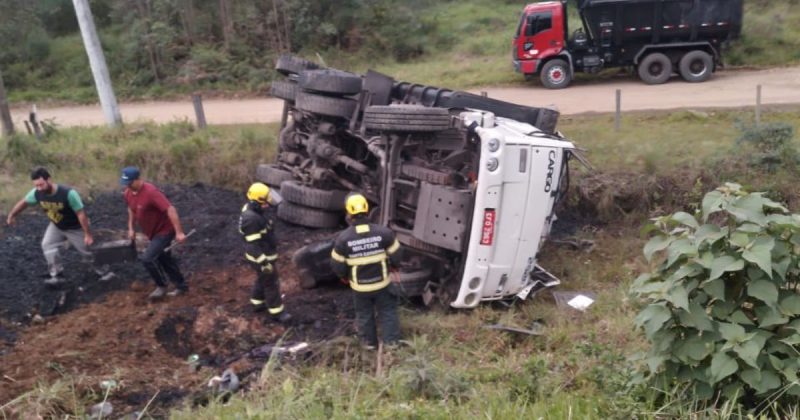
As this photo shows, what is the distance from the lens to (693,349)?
11.3ft

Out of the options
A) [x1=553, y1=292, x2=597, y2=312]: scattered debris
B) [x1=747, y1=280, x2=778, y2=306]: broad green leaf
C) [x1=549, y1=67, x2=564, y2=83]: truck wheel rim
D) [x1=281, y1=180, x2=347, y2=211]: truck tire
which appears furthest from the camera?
[x1=549, y1=67, x2=564, y2=83]: truck wheel rim

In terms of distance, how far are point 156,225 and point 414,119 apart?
9.31 ft

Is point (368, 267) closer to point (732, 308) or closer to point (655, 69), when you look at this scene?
point (732, 308)

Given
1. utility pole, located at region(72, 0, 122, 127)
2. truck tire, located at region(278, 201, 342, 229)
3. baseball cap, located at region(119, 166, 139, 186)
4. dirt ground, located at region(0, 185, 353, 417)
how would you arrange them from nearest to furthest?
dirt ground, located at region(0, 185, 353, 417)
baseball cap, located at region(119, 166, 139, 186)
truck tire, located at region(278, 201, 342, 229)
utility pole, located at region(72, 0, 122, 127)

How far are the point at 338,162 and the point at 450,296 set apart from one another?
2.43 meters

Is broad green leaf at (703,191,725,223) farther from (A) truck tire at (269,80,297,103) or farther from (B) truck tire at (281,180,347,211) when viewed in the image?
(A) truck tire at (269,80,297,103)

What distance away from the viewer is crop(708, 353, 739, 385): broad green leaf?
328cm

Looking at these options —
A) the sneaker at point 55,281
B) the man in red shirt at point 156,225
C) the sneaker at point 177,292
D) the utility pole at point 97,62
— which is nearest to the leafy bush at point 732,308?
the man in red shirt at point 156,225

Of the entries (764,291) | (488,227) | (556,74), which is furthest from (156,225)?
(556,74)

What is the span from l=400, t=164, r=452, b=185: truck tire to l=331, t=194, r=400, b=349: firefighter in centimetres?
96

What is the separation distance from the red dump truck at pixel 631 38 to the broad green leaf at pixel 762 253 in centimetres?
1449

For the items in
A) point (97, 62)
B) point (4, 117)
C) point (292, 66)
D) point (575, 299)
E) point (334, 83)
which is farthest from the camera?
point (97, 62)

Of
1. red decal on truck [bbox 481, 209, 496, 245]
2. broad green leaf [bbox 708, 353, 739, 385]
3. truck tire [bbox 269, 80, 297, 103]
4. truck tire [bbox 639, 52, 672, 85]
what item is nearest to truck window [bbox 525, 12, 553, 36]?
truck tire [bbox 639, 52, 672, 85]

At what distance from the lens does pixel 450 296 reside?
7020 mm
